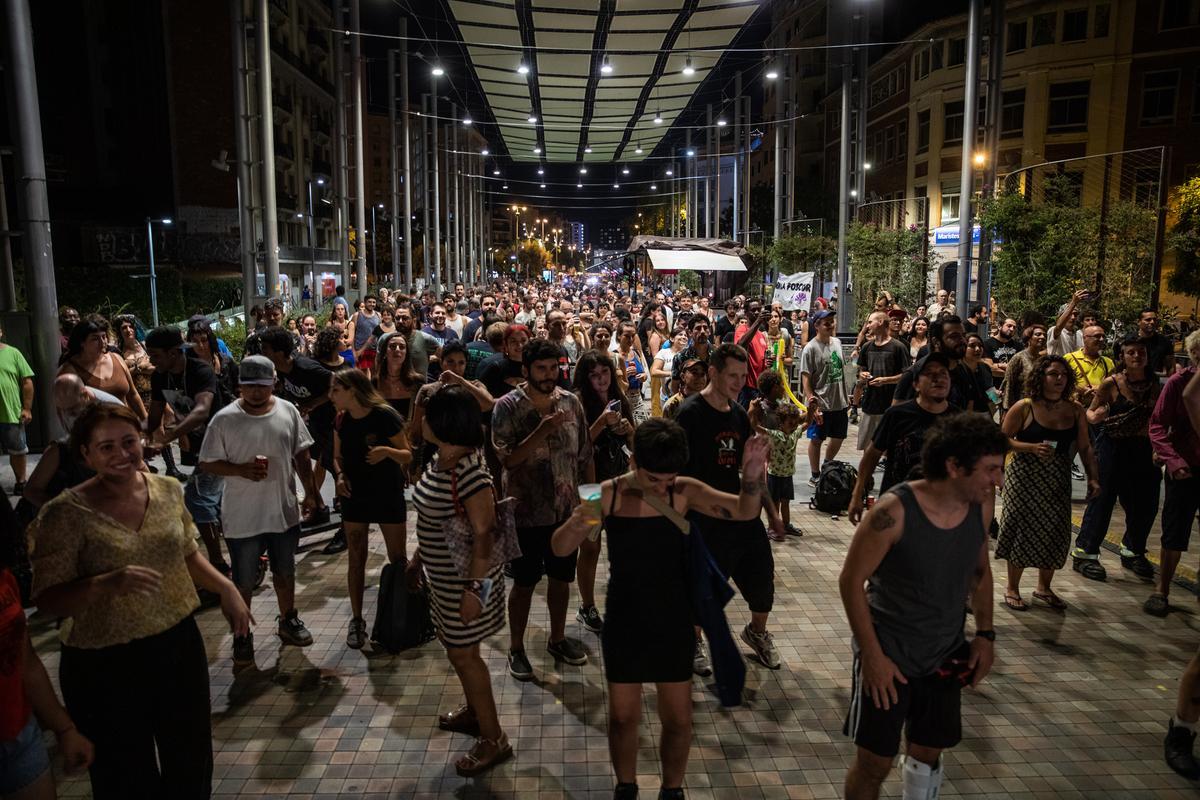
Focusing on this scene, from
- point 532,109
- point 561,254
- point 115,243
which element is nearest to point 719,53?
point 532,109

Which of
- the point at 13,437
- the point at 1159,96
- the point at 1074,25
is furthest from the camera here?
the point at 1074,25

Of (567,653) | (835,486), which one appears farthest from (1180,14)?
(567,653)

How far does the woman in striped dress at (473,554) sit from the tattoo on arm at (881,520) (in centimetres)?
162

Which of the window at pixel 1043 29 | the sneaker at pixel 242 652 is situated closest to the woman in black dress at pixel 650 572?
the sneaker at pixel 242 652

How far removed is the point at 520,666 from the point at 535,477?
1.09m

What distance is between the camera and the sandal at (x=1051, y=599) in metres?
5.78

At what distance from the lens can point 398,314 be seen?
941 cm

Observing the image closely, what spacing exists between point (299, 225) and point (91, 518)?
5117 centimetres

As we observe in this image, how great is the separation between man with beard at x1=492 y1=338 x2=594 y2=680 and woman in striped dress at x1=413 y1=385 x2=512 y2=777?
87 cm

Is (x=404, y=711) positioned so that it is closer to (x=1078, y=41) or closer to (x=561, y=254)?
(x=1078, y=41)

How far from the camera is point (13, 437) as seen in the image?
27.2ft

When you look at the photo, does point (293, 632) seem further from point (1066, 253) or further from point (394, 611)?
point (1066, 253)

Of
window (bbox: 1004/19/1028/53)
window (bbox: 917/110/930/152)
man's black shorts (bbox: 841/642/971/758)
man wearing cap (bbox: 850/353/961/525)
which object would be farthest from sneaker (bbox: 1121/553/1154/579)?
window (bbox: 917/110/930/152)

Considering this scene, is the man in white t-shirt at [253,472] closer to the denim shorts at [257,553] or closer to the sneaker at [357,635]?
the denim shorts at [257,553]
